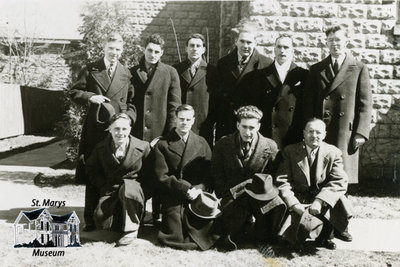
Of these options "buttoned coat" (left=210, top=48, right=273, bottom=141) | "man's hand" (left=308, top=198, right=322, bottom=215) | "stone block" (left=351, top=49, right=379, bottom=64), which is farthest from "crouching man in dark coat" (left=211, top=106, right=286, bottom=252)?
"stone block" (left=351, top=49, right=379, bottom=64)

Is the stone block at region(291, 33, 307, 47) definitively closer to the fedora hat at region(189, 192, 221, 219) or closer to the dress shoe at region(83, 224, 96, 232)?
the fedora hat at region(189, 192, 221, 219)

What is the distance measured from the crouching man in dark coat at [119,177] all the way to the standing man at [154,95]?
1.22 ft

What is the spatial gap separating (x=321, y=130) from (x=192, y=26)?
25.6 ft

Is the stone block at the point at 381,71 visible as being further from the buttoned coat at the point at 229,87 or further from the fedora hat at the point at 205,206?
the fedora hat at the point at 205,206

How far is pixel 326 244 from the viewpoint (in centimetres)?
386

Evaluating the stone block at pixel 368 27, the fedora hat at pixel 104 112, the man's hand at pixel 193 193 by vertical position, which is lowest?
the man's hand at pixel 193 193

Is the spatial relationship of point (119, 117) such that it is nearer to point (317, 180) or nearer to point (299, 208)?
point (299, 208)

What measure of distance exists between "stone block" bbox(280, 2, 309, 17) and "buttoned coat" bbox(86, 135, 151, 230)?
125 inches

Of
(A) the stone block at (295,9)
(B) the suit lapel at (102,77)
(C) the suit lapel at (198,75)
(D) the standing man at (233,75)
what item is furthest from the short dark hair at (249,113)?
(A) the stone block at (295,9)

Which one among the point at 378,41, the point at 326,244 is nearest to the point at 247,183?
the point at 326,244

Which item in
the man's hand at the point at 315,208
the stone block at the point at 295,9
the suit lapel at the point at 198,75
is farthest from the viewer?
the stone block at the point at 295,9

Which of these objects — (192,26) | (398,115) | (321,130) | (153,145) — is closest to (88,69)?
(153,145)

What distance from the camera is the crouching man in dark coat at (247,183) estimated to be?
3742 millimetres

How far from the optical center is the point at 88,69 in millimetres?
4344
